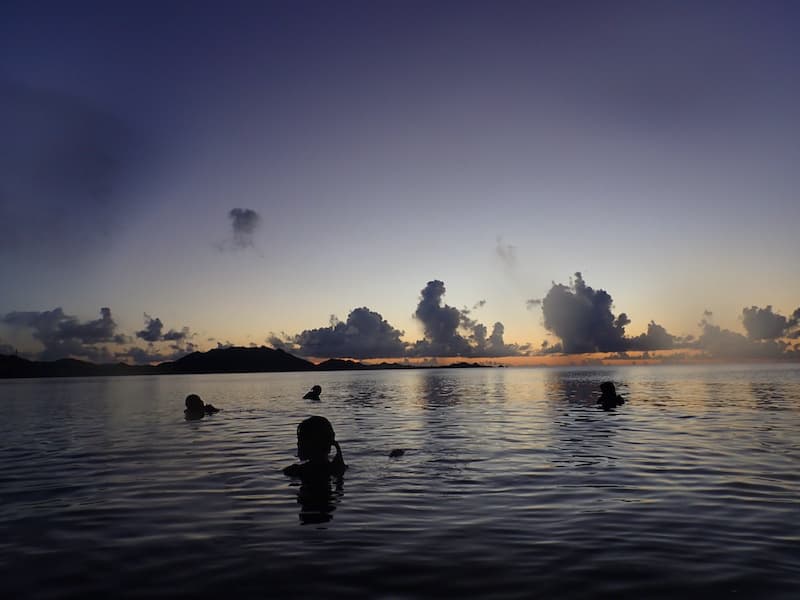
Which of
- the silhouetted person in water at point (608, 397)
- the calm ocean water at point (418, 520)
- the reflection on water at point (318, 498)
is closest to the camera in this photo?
the calm ocean water at point (418, 520)

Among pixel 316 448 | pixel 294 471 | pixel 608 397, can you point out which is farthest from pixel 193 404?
pixel 608 397

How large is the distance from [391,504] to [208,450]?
14.7m

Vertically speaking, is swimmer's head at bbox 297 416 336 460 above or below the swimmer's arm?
above

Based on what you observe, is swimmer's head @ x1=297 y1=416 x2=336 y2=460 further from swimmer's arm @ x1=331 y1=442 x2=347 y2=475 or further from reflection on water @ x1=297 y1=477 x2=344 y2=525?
reflection on water @ x1=297 y1=477 x2=344 y2=525

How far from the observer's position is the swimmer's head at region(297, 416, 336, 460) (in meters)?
19.5

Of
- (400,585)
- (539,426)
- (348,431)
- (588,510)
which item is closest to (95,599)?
(400,585)

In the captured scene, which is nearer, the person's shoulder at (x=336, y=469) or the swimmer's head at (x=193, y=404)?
the person's shoulder at (x=336, y=469)

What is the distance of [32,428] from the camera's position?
3975 centimetres

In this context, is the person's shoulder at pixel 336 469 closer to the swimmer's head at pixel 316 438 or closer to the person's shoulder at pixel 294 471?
the swimmer's head at pixel 316 438

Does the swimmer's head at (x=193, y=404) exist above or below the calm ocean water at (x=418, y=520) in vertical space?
above

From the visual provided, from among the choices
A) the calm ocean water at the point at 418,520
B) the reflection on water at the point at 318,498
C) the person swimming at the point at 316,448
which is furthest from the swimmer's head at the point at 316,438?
the calm ocean water at the point at 418,520

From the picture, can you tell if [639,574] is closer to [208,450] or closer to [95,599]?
[95,599]

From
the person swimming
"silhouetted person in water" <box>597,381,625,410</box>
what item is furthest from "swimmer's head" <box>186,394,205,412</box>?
"silhouetted person in water" <box>597,381,625,410</box>

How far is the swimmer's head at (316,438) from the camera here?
19.5 m
